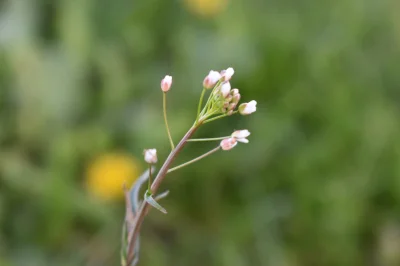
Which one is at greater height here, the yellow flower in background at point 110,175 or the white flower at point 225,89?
the white flower at point 225,89

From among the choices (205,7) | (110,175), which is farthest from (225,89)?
(205,7)

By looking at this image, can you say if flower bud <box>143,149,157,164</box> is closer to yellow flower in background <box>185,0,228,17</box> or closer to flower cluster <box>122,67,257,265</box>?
flower cluster <box>122,67,257,265</box>

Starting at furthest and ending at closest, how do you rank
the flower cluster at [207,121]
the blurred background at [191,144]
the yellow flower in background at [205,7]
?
the yellow flower in background at [205,7] < the blurred background at [191,144] < the flower cluster at [207,121]

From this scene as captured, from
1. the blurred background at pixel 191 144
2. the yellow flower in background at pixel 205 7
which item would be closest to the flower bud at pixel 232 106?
the blurred background at pixel 191 144

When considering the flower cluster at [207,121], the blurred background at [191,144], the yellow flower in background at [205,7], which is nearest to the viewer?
the flower cluster at [207,121]

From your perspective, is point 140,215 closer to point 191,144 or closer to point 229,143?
point 229,143

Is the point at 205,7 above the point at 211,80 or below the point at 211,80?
below

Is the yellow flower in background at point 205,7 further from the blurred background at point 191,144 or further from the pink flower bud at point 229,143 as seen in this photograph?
the pink flower bud at point 229,143
